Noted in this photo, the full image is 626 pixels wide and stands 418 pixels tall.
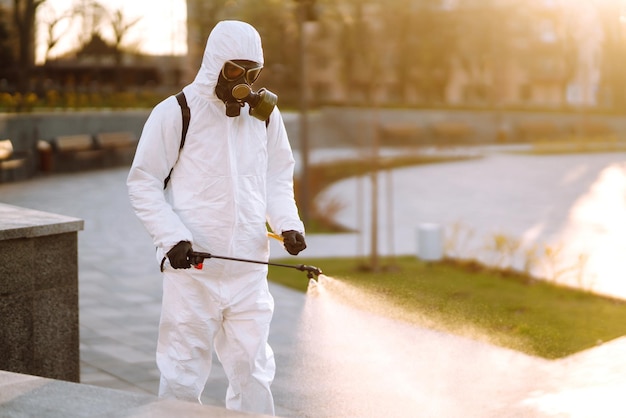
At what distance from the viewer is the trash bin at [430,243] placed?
35.9 feet

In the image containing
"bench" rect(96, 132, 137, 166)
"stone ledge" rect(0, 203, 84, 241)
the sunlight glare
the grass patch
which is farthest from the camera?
"bench" rect(96, 132, 137, 166)

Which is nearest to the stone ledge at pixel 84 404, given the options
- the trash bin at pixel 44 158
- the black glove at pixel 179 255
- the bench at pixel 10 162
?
the black glove at pixel 179 255

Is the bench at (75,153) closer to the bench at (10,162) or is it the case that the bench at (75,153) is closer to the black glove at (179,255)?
the bench at (10,162)

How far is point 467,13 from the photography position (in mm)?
56188

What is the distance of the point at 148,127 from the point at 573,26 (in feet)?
166

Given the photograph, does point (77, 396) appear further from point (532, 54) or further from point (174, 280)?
point (532, 54)

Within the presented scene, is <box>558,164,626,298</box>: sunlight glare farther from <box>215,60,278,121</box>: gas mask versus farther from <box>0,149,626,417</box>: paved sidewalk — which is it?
<box>215,60,278,121</box>: gas mask

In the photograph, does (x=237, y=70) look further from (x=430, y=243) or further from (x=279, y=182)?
(x=430, y=243)

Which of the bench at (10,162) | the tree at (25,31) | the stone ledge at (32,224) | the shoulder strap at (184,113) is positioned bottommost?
the bench at (10,162)

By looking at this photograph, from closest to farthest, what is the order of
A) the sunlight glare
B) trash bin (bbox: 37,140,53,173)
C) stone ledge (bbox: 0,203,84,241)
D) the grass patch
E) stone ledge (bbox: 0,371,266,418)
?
stone ledge (bbox: 0,371,266,418), stone ledge (bbox: 0,203,84,241), the grass patch, the sunlight glare, trash bin (bbox: 37,140,53,173)

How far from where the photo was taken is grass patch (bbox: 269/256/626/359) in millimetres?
6574

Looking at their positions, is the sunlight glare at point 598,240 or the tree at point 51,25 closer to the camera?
the sunlight glare at point 598,240

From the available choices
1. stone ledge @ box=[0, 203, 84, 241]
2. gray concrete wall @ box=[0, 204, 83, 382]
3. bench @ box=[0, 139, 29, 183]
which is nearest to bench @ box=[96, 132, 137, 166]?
bench @ box=[0, 139, 29, 183]

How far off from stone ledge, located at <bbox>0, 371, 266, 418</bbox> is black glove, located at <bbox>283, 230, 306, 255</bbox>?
0.93m
